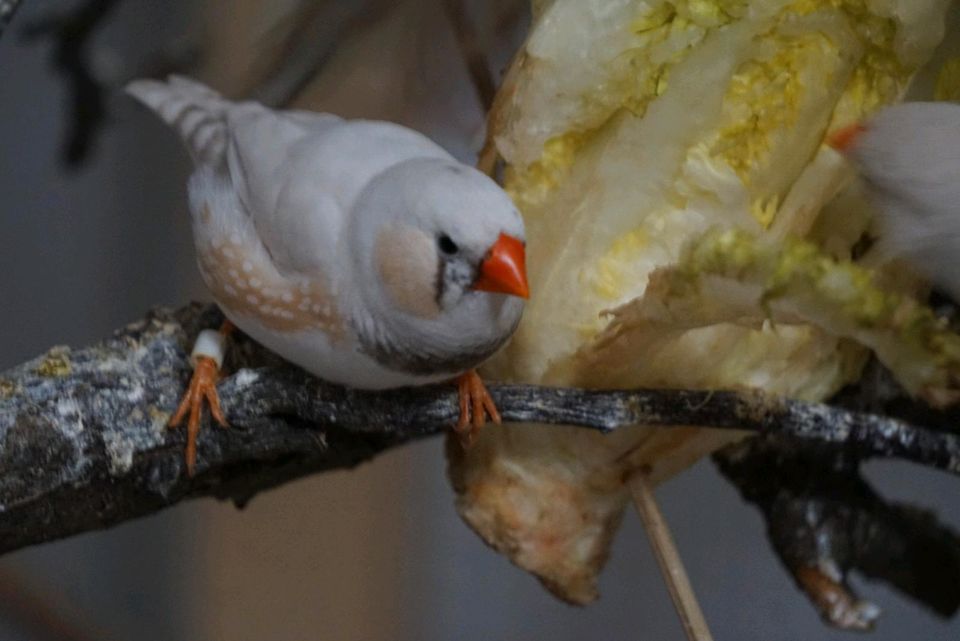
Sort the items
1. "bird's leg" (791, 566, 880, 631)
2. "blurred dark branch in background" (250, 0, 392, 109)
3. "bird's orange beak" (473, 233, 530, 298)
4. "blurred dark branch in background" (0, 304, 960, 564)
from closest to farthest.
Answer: "bird's orange beak" (473, 233, 530, 298) < "blurred dark branch in background" (0, 304, 960, 564) < "bird's leg" (791, 566, 880, 631) < "blurred dark branch in background" (250, 0, 392, 109)

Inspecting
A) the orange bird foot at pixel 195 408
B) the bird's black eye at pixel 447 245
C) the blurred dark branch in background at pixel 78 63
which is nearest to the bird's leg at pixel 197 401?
the orange bird foot at pixel 195 408

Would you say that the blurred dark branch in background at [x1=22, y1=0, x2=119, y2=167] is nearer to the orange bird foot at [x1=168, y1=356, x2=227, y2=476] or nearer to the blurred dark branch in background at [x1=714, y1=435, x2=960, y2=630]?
the orange bird foot at [x1=168, y1=356, x2=227, y2=476]

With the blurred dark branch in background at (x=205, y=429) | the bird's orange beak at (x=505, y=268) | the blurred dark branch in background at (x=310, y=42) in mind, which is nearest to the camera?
the bird's orange beak at (x=505, y=268)

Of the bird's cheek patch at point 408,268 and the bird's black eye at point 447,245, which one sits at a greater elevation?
the bird's black eye at point 447,245

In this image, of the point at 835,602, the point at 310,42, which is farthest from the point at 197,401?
the point at 835,602

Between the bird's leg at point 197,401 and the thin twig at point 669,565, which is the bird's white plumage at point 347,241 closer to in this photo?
the bird's leg at point 197,401

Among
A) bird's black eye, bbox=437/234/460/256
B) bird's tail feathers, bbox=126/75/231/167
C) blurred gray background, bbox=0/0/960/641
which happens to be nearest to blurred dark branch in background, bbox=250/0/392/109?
blurred gray background, bbox=0/0/960/641

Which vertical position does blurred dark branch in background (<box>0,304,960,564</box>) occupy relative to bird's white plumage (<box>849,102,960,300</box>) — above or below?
below

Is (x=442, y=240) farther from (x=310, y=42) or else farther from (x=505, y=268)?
(x=310, y=42)
